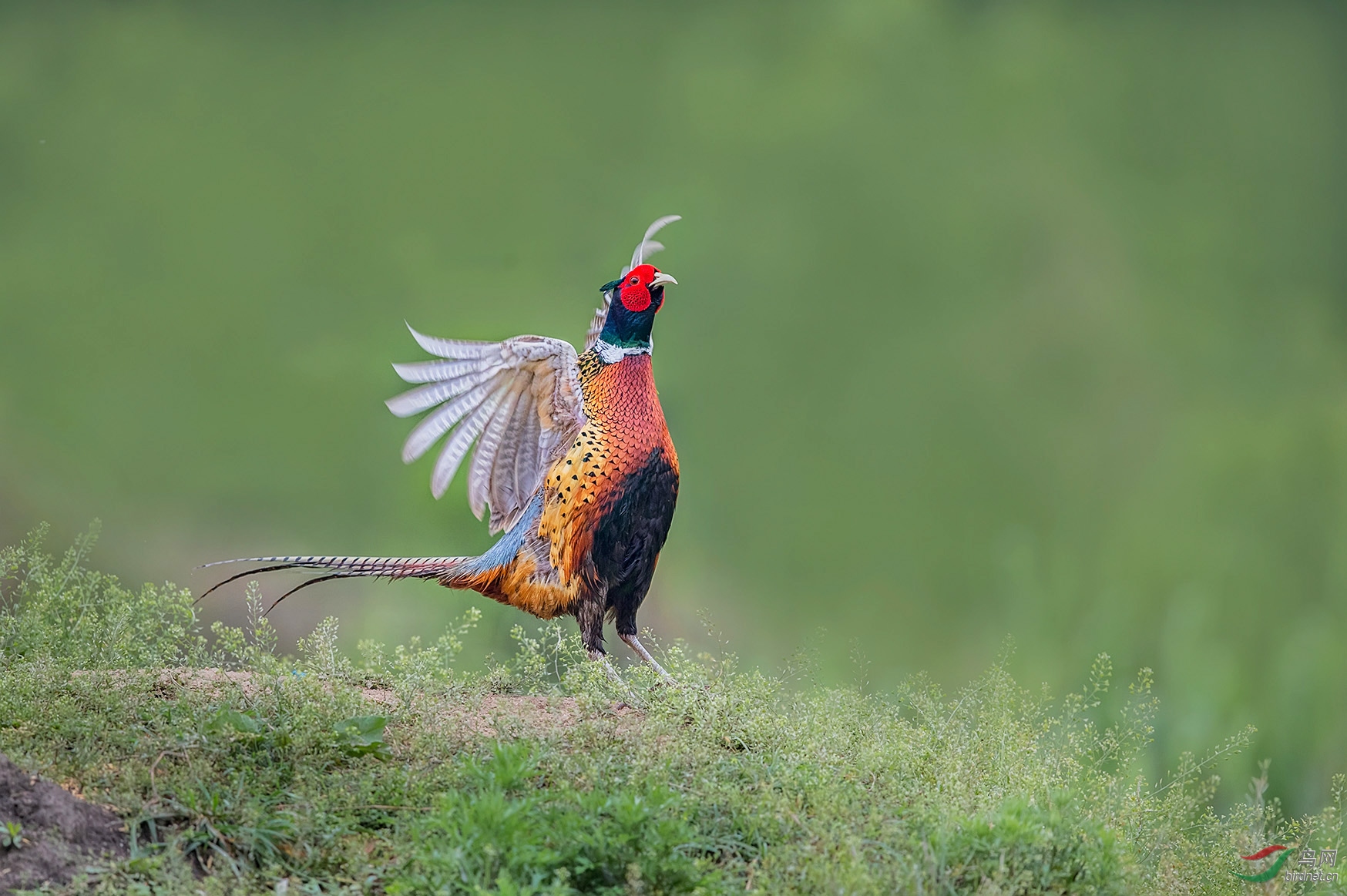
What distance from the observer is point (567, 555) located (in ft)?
14.3

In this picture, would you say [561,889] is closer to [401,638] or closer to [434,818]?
[434,818]

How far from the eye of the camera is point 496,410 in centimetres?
459

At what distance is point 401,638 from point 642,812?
11.0 ft

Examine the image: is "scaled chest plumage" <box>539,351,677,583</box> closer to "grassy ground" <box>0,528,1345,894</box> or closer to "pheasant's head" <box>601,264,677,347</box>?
"pheasant's head" <box>601,264,677,347</box>

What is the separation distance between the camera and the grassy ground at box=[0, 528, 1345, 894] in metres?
2.58

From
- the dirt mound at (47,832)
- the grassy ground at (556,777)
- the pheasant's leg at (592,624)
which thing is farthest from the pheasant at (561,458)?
the dirt mound at (47,832)

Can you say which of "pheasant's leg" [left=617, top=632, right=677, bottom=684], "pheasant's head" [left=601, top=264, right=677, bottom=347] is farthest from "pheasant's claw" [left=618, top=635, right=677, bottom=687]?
"pheasant's head" [left=601, top=264, right=677, bottom=347]

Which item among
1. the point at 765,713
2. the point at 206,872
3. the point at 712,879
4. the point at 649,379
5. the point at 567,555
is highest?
the point at 649,379

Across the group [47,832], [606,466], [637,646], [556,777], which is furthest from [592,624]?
[47,832]

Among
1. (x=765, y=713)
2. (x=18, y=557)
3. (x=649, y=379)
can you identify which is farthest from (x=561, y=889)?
(x=18, y=557)

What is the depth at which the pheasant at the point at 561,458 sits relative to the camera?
14.4 ft

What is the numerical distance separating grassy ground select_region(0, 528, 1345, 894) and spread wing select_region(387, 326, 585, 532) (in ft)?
2.31

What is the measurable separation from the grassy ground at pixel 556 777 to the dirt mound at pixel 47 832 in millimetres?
69

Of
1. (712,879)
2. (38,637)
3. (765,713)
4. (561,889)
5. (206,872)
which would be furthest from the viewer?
(38,637)
